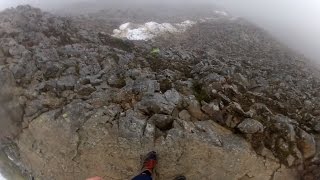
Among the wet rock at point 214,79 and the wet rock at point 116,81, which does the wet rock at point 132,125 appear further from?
the wet rock at point 214,79

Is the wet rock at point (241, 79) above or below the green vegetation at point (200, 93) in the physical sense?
above

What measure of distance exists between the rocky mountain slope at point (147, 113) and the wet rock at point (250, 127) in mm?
29

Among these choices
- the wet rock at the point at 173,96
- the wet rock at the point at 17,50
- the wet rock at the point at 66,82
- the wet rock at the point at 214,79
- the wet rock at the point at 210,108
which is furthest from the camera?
the wet rock at the point at 17,50

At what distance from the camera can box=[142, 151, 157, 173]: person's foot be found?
Result: 9670mm

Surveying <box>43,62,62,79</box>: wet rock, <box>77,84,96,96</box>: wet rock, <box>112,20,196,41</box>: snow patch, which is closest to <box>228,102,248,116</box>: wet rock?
<box>77,84,96,96</box>: wet rock

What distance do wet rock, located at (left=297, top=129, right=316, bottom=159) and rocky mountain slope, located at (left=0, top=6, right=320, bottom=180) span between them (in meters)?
0.03

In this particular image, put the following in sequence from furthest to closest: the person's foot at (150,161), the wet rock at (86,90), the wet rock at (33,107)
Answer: the wet rock at (86,90) < the wet rock at (33,107) < the person's foot at (150,161)

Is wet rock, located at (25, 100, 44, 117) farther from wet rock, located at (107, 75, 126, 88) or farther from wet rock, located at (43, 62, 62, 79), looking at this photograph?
wet rock, located at (107, 75, 126, 88)

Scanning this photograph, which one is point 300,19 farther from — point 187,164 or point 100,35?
point 187,164

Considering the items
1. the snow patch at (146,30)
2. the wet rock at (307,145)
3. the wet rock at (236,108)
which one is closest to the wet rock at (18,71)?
the snow patch at (146,30)

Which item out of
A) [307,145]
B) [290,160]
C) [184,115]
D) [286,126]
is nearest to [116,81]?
[184,115]

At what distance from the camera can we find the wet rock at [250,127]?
407 inches

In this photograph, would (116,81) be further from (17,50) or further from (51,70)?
(17,50)

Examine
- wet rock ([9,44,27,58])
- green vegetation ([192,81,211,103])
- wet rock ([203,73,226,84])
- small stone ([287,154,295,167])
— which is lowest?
small stone ([287,154,295,167])
